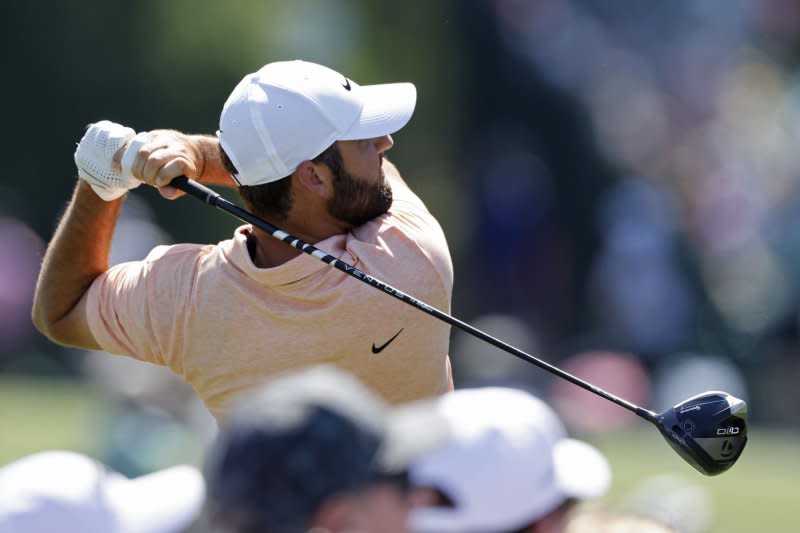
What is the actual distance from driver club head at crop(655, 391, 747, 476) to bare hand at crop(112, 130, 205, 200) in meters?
1.65

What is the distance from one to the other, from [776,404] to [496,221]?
4.79m

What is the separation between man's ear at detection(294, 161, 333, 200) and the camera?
492 centimetres

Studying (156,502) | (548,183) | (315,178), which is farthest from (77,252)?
(548,183)

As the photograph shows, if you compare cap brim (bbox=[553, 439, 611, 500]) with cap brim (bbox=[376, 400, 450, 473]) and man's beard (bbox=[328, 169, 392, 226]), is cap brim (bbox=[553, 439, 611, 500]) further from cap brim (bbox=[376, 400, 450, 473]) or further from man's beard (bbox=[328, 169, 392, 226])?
man's beard (bbox=[328, 169, 392, 226])

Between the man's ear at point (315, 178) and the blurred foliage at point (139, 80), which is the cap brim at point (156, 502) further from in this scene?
the blurred foliage at point (139, 80)

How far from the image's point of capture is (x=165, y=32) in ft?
75.7

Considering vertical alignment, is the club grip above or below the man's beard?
below

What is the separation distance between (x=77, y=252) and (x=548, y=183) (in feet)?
51.1

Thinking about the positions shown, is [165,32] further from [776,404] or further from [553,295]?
[776,404]

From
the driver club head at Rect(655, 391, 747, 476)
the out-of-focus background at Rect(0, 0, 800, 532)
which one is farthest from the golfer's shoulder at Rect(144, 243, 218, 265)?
the out-of-focus background at Rect(0, 0, 800, 532)

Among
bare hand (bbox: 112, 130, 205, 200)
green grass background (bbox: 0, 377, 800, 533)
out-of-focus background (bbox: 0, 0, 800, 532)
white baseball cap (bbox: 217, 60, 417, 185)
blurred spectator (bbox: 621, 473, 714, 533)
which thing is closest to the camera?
white baseball cap (bbox: 217, 60, 417, 185)

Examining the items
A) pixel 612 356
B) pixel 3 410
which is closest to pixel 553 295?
pixel 612 356

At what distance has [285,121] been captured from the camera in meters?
4.86

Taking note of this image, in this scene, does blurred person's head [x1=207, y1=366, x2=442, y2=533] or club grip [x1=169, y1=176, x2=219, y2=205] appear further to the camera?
club grip [x1=169, y1=176, x2=219, y2=205]
